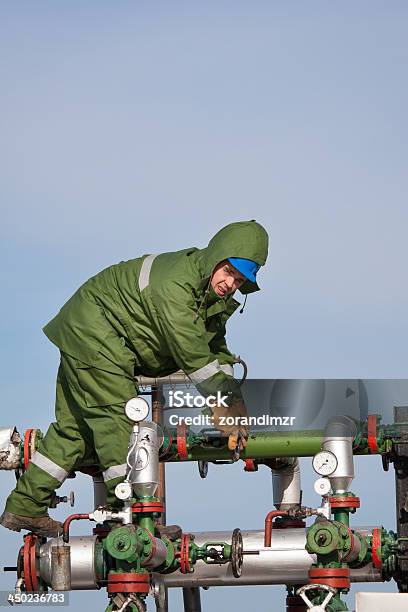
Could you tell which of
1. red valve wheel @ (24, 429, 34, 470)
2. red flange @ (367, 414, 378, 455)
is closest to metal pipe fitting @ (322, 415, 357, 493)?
red flange @ (367, 414, 378, 455)

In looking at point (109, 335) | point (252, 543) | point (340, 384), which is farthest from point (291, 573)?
point (109, 335)

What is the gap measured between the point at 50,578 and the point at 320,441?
2554mm

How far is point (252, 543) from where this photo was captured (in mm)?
13367

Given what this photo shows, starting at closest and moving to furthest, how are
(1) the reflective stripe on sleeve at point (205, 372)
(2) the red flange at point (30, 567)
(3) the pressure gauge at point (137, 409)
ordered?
(3) the pressure gauge at point (137, 409), (1) the reflective stripe on sleeve at point (205, 372), (2) the red flange at point (30, 567)

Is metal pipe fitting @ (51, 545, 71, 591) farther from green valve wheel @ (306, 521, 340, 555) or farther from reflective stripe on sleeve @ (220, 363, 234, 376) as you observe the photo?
green valve wheel @ (306, 521, 340, 555)

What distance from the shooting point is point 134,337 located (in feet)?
40.9

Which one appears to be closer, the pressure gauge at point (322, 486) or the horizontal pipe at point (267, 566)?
the pressure gauge at point (322, 486)

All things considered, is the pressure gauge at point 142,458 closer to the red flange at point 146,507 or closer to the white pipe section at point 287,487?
the red flange at point 146,507

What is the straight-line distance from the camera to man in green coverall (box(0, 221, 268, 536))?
12078 mm

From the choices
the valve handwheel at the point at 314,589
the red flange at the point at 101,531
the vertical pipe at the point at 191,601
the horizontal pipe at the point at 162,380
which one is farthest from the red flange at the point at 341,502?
the vertical pipe at the point at 191,601

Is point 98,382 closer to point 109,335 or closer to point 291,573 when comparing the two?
point 109,335

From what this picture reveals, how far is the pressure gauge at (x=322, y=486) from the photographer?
1134cm

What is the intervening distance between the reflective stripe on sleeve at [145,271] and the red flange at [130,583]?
2.25 metres

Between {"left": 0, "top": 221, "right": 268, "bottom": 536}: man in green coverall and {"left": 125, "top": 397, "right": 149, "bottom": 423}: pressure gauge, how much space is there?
25.3 inches
